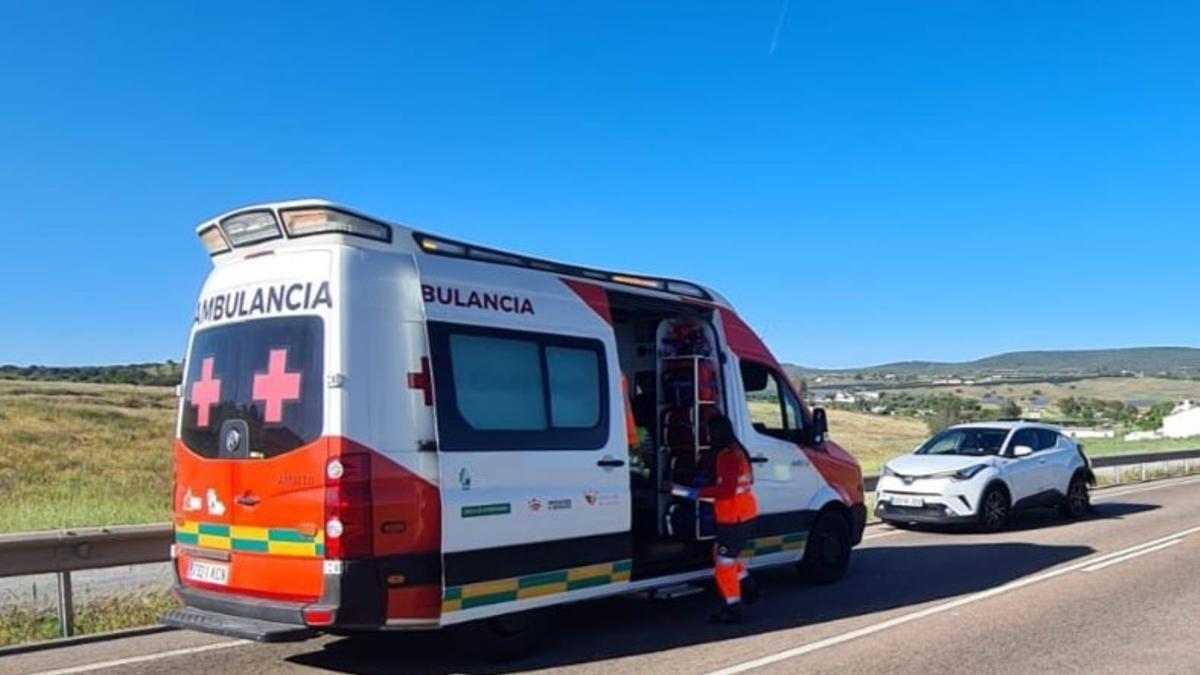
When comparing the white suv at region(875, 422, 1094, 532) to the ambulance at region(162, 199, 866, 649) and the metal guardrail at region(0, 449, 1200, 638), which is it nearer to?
the ambulance at region(162, 199, 866, 649)

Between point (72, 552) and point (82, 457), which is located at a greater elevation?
point (82, 457)

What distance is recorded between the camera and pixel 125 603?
352 inches

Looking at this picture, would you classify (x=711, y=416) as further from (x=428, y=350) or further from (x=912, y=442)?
(x=912, y=442)

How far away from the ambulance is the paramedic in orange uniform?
0.64 metres

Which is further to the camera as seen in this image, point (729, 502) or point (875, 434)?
point (875, 434)

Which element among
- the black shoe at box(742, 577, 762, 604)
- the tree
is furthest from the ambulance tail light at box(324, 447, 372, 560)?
the tree

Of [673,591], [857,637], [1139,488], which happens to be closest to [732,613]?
[673,591]

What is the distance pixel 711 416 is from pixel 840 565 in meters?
2.64

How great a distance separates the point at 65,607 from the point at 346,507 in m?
3.53

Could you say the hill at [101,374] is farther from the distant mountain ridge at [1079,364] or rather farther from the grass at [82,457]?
the distant mountain ridge at [1079,364]

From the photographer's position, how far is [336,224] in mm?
6344

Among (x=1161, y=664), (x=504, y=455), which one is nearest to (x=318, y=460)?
(x=504, y=455)

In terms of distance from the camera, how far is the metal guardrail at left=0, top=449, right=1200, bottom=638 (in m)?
7.82

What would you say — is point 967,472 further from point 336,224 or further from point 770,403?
point 336,224
